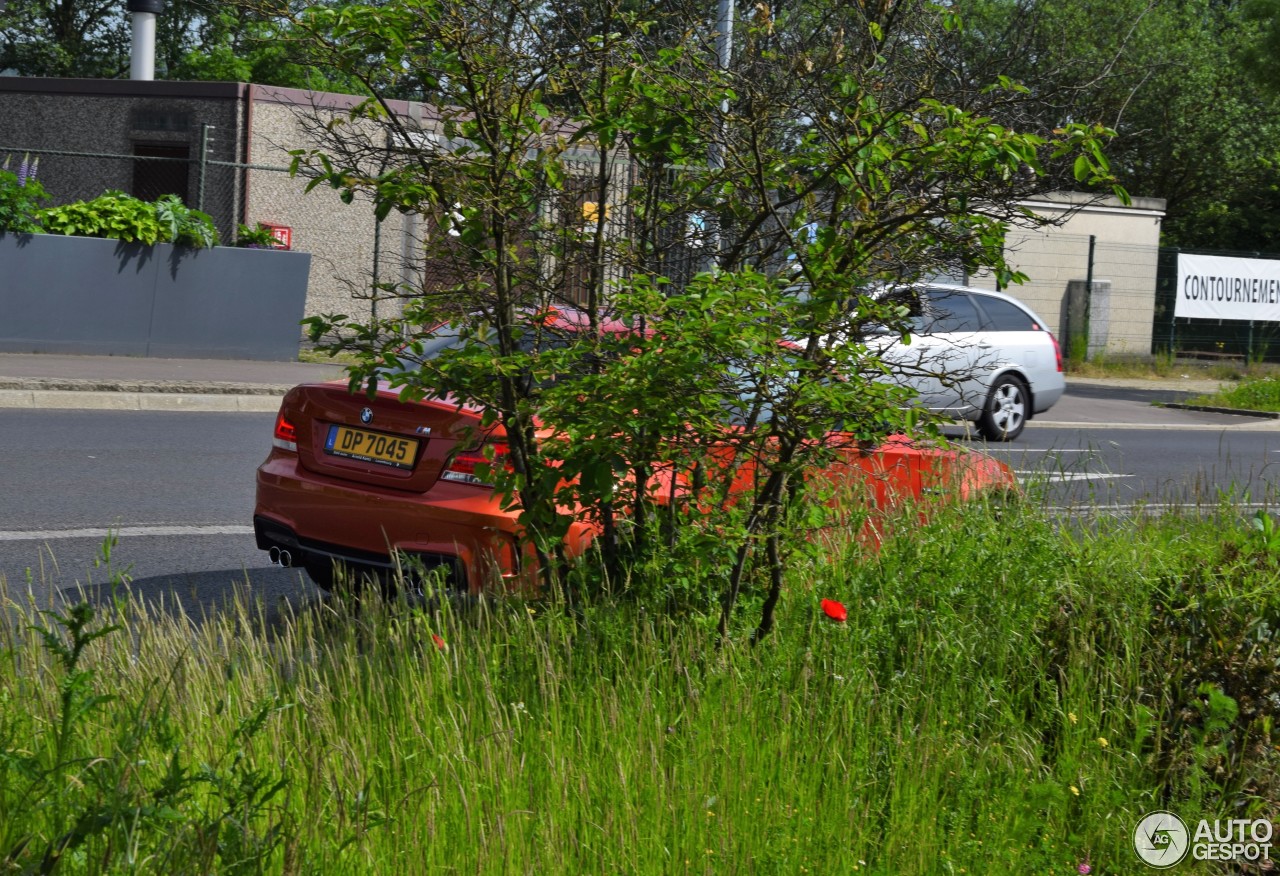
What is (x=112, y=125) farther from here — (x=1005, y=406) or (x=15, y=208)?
(x=1005, y=406)

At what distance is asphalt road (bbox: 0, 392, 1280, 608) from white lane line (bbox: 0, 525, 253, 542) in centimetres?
1

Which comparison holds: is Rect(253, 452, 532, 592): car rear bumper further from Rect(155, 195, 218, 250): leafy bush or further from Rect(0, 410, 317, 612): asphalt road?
Rect(155, 195, 218, 250): leafy bush

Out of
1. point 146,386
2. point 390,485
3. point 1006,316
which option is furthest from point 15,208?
point 390,485

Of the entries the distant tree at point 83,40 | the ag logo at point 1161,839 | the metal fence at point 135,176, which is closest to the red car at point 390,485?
the ag logo at point 1161,839

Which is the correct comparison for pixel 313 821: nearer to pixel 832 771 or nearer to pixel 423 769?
pixel 423 769

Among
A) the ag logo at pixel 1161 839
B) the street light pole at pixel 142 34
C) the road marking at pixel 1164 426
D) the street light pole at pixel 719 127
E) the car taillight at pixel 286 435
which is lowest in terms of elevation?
the ag logo at pixel 1161 839

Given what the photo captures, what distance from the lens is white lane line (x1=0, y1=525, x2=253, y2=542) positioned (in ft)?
23.6

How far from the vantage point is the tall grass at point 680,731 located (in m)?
2.88

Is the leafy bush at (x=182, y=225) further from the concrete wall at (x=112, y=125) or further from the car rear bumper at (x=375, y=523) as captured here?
the car rear bumper at (x=375, y=523)

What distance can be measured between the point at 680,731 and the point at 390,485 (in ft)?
8.06

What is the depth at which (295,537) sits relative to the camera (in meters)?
5.95

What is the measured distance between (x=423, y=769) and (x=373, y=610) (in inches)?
36.5

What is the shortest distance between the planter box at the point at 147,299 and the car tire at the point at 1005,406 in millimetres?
8728

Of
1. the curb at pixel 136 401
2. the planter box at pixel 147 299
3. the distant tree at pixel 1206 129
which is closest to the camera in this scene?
the curb at pixel 136 401
